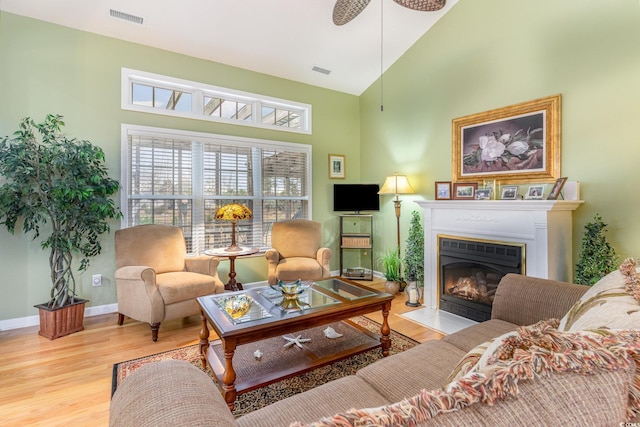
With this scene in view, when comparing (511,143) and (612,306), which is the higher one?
(511,143)

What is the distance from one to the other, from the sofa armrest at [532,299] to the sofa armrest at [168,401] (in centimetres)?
180

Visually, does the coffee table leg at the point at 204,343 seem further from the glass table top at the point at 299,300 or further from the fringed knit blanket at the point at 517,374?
the fringed knit blanket at the point at 517,374

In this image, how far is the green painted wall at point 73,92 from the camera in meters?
2.92

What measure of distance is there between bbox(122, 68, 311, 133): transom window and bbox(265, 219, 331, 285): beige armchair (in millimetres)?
1512

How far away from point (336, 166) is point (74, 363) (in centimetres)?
391

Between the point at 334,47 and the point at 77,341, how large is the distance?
426 centimetres

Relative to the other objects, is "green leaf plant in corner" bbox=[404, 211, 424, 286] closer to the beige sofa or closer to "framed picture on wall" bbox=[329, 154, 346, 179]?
"framed picture on wall" bbox=[329, 154, 346, 179]

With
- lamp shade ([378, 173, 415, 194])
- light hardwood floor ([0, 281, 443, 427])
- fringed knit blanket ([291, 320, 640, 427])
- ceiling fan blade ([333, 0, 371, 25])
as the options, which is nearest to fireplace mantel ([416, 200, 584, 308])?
lamp shade ([378, 173, 415, 194])

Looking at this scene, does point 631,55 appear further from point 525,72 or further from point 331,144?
point 331,144

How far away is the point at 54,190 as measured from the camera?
262 cm

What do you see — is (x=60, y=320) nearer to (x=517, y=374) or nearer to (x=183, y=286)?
(x=183, y=286)

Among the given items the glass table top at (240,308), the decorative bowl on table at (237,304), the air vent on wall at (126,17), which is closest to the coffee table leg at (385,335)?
the glass table top at (240,308)

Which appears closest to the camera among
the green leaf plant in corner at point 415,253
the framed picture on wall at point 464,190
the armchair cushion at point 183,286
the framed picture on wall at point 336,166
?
the armchair cushion at point 183,286

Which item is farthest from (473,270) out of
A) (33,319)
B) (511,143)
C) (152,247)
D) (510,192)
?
(33,319)
